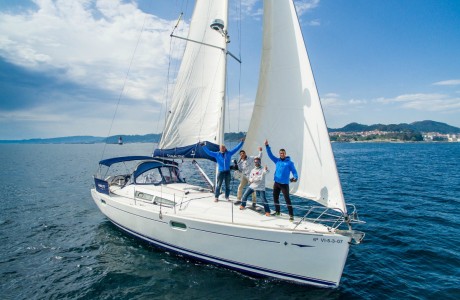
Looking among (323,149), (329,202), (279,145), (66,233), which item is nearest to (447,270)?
(329,202)

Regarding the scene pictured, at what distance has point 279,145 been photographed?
366 inches

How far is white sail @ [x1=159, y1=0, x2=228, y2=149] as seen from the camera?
11758 mm

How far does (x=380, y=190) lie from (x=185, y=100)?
17.5m

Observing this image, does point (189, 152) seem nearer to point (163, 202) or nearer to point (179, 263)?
point (163, 202)

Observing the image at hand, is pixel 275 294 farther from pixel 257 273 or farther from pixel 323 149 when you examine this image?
pixel 323 149

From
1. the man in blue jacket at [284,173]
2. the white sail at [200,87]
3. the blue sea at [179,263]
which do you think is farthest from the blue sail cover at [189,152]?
the blue sea at [179,263]

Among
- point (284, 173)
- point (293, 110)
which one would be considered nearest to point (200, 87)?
point (293, 110)

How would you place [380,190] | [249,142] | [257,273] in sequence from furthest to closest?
1. [380,190]
2. [249,142]
3. [257,273]

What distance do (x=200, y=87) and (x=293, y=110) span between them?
530 centimetres

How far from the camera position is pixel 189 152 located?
12.0 m

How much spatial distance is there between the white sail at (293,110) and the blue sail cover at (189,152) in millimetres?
2387

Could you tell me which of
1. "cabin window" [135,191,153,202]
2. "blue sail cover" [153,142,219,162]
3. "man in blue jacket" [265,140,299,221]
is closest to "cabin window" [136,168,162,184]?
"blue sail cover" [153,142,219,162]

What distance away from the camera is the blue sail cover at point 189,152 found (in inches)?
456

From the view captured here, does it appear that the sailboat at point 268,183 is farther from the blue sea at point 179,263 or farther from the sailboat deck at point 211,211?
the blue sea at point 179,263
